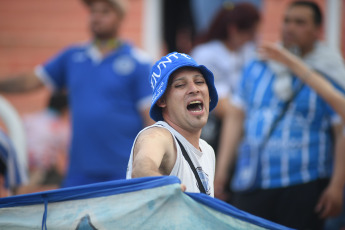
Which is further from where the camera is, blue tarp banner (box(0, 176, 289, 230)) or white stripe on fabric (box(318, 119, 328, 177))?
white stripe on fabric (box(318, 119, 328, 177))

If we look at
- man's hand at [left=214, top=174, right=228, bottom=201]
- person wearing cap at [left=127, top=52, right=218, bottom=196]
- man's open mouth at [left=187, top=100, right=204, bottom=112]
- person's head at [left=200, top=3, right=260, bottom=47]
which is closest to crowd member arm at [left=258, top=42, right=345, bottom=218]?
man's hand at [left=214, top=174, right=228, bottom=201]

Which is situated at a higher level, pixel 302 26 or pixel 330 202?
pixel 302 26

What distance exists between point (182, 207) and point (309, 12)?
3.13m

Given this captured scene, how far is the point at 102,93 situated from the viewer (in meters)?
6.09

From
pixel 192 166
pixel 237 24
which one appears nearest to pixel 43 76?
pixel 237 24

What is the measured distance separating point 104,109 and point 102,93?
16cm

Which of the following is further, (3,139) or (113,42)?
(113,42)

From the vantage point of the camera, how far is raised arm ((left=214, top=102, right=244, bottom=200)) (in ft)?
20.1

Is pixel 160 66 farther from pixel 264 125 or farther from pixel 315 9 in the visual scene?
pixel 315 9

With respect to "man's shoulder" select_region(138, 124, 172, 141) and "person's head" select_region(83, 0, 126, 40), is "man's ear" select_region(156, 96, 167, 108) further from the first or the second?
"person's head" select_region(83, 0, 126, 40)

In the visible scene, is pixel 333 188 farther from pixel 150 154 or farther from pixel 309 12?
pixel 150 154

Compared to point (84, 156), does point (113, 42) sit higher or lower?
higher

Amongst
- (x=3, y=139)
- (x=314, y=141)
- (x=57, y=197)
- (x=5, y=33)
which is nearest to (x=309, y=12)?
(x=314, y=141)

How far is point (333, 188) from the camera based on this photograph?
17.8ft
